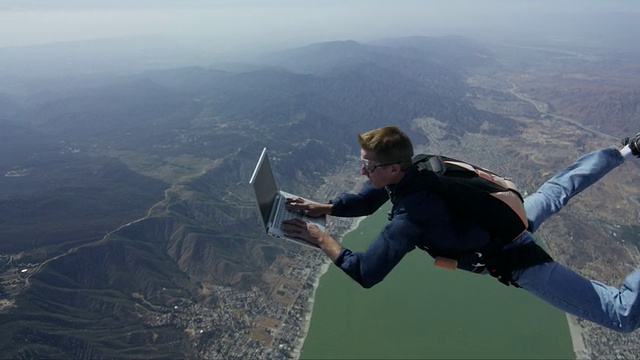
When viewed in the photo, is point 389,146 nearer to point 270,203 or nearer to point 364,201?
point 364,201

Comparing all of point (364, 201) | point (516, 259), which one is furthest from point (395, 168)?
point (516, 259)

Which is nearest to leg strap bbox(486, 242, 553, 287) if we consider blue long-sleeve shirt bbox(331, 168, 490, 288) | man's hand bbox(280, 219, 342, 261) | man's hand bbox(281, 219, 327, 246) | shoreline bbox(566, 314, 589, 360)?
blue long-sleeve shirt bbox(331, 168, 490, 288)

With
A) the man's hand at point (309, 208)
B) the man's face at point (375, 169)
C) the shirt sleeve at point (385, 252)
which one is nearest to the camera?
the shirt sleeve at point (385, 252)

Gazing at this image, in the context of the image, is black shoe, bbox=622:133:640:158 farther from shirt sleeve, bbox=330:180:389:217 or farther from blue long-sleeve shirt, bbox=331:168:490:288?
shirt sleeve, bbox=330:180:389:217

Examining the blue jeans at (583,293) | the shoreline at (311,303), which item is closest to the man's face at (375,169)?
the blue jeans at (583,293)

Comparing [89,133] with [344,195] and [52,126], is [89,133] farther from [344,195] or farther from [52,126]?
[344,195]

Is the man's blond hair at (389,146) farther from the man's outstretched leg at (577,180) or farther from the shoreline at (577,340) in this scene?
the shoreline at (577,340)

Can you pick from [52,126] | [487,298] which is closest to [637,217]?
[487,298]
